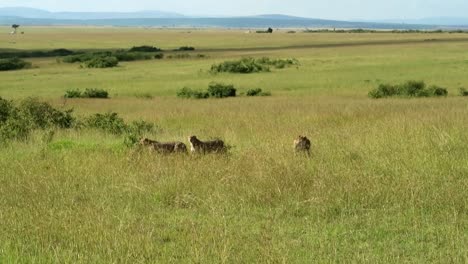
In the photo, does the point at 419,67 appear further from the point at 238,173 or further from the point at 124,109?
the point at 238,173

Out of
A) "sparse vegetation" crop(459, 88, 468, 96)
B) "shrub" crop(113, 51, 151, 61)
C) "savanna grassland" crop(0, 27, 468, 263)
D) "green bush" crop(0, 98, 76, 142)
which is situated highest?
"savanna grassland" crop(0, 27, 468, 263)

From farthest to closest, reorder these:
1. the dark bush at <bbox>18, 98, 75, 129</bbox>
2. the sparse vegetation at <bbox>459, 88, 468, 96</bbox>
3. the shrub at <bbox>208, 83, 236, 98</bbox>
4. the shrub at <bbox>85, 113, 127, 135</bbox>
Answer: the shrub at <bbox>208, 83, 236, 98</bbox> < the sparse vegetation at <bbox>459, 88, 468, 96</bbox> < the dark bush at <bbox>18, 98, 75, 129</bbox> < the shrub at <bbox>85, 113, 127, 135</bbox>

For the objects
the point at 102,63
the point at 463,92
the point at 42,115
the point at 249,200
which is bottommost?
the point at 102,63

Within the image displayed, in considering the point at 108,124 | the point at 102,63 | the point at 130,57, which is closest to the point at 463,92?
the point at 108,124

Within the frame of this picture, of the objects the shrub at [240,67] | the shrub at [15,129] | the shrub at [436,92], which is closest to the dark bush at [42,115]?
the shrub at [15,129]

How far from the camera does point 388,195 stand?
698cm

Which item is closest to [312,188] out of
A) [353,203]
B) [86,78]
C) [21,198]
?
[353,203]

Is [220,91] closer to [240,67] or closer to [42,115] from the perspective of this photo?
[240,67]

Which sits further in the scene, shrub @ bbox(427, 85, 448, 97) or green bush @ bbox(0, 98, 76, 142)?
shrub @ bbox(427, 85, 448, 97)

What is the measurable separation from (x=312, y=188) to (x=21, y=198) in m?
3.11

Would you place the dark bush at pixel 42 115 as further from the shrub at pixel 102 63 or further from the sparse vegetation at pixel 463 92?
the shrub at pixel 102 63

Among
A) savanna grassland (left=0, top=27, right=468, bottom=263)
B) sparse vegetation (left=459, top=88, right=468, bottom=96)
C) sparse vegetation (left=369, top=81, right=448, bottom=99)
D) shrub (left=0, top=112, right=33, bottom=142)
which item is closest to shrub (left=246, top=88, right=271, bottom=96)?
sparse vegetation (left=369, top=81, right=448, bottom=99)

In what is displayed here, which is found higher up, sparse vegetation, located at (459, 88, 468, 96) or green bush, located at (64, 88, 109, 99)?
sparse vegetation, located at (459, 88, 468, 96)

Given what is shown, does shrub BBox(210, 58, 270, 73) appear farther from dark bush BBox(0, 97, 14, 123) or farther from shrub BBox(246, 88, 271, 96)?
dark bush BBox(0, 97, 14, 123)
